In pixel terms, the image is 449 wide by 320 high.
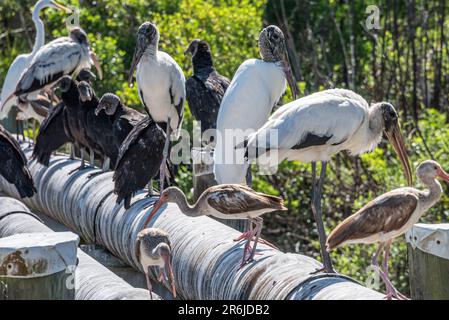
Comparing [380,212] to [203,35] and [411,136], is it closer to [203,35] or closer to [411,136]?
[411,136]

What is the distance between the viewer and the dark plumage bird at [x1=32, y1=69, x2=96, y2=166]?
9.64m

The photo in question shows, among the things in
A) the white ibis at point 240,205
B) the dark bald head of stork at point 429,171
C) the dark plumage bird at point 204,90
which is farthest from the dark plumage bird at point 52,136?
the dark bald head of stork at point 429,171

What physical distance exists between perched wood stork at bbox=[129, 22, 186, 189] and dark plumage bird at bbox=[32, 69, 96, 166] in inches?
73.5

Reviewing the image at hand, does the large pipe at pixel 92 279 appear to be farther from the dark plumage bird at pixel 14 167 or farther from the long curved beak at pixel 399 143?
the long curved beak at pixel 399 143

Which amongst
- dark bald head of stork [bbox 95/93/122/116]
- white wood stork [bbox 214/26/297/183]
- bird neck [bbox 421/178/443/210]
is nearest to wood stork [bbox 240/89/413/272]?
bird neck [bbox 421/178/443/210]

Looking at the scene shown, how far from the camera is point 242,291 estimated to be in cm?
532

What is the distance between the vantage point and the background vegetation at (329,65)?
11117mm

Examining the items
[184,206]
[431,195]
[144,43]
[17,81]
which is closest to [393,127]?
[431,195]

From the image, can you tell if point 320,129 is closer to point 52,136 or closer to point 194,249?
point 194,249

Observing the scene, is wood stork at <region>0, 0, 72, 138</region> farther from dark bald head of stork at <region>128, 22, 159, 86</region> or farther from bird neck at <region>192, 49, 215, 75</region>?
dark bald head of stork at <region>128, 22, 159, 86</region>
